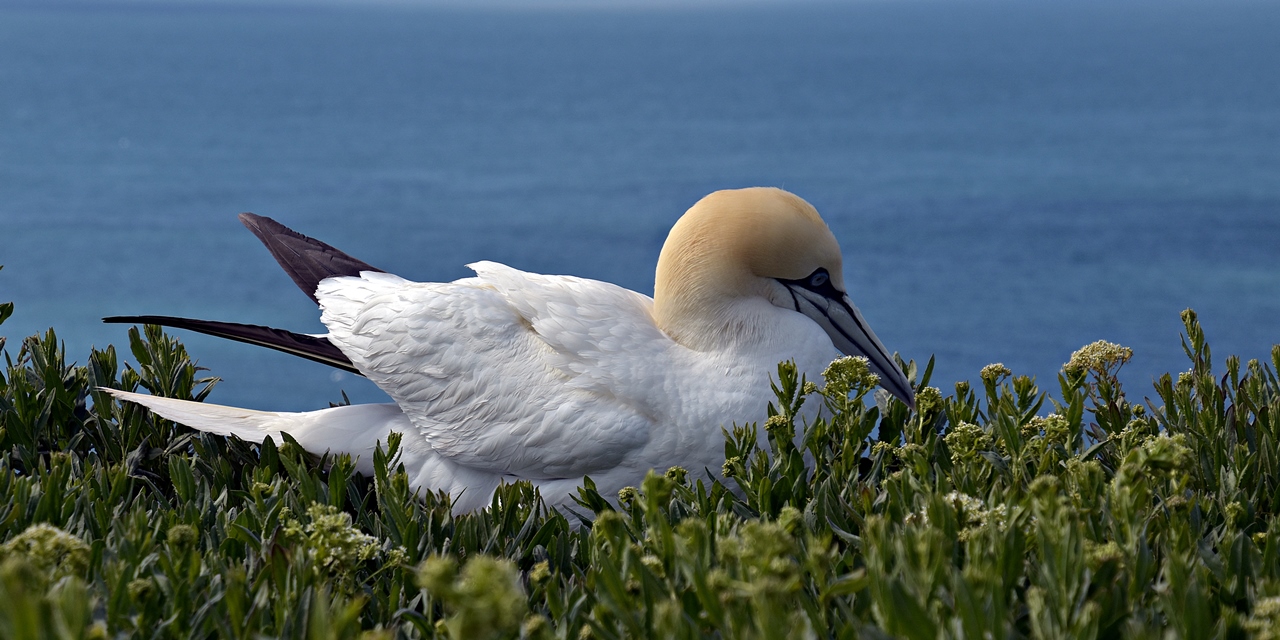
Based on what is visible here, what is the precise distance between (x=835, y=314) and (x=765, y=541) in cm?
226

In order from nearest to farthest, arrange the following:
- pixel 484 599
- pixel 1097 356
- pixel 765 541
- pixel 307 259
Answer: pixel 484 599 → pixel 765 541 → pixel 1097 356 → pixel 307 259

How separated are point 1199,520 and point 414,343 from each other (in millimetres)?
2149

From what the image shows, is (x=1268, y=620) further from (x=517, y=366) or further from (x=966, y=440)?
(x=517, y=366)

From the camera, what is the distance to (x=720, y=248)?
3504 millimetres

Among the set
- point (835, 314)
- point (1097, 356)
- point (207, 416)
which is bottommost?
point (207, 416)

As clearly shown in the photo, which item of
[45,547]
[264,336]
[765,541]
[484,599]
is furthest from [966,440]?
[264,336]

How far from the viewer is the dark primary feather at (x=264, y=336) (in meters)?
3.51

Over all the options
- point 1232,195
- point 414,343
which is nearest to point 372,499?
point 414,343

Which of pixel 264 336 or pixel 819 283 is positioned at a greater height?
pixel 819 283

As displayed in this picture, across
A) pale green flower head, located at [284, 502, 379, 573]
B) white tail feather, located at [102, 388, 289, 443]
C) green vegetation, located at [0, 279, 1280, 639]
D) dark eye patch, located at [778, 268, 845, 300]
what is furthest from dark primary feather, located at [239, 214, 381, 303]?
pale green flower head, located at [284, 502, 379, 573]

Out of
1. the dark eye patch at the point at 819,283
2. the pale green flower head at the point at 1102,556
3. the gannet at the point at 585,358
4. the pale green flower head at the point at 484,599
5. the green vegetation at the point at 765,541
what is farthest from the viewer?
Result: the dark eye patch at the point at 819,283

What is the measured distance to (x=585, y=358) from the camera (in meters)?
3.41

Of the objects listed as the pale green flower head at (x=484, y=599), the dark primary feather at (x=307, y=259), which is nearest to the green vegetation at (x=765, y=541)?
the pale green flower head at (x=484, y=599)

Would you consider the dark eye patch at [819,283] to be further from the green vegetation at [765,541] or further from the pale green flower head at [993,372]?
the pale green flower head at [993,372]
